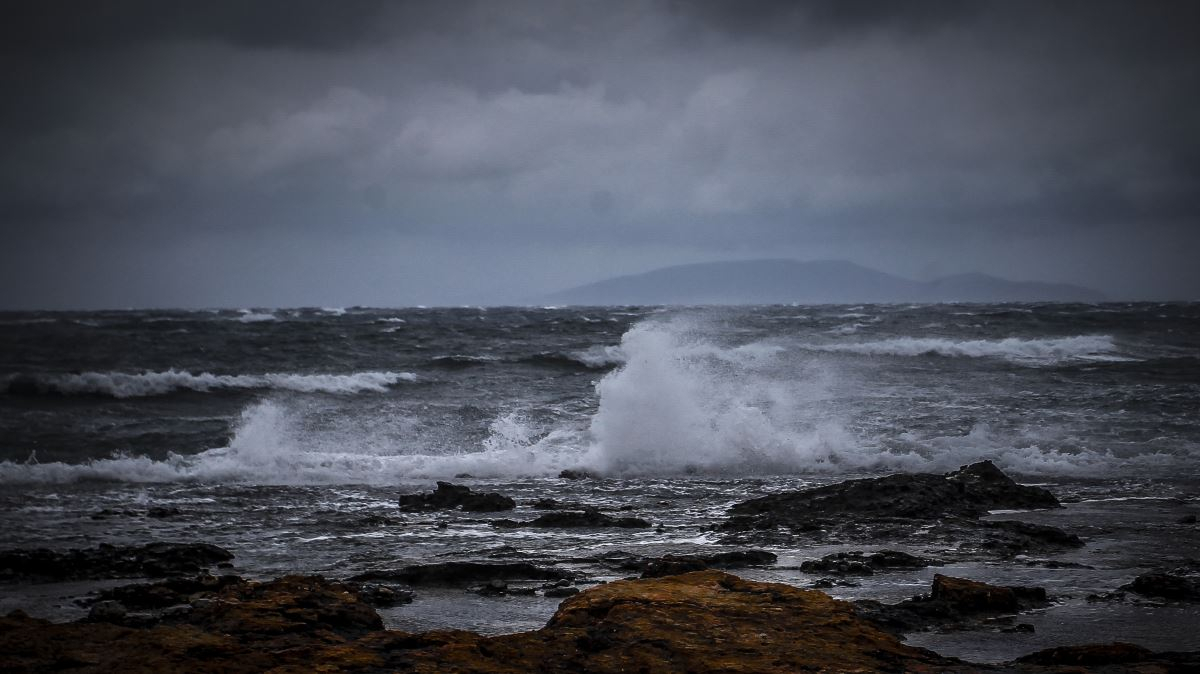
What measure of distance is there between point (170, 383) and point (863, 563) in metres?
22.0

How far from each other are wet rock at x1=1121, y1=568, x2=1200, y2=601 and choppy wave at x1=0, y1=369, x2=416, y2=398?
20.9 meters

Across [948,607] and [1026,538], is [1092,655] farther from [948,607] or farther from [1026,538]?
[1026,538]

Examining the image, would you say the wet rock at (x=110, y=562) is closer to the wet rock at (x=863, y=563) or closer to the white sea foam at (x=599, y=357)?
the wet rock at (x=863, y=563)

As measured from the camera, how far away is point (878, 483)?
10.4 m

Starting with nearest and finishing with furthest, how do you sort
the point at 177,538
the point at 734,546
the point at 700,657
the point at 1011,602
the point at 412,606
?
the point at 700,657, the point at 1011,602, the point at 412,606, the point at 734,546, the point at 177,538

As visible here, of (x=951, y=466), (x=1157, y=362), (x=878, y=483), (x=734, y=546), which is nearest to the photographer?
(x=734, y=546)

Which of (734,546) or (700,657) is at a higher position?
(700,657)

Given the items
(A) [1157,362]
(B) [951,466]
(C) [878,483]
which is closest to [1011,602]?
(C) [878,483]

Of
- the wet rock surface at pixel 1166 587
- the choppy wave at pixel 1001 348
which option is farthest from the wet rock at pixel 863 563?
the choppy wave at pixel 1001 348

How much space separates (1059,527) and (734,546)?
349 cm

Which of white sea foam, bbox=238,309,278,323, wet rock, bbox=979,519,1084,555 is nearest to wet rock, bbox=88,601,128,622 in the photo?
wet rock, bbox=979,519,1084,555

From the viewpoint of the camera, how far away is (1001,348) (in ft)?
111

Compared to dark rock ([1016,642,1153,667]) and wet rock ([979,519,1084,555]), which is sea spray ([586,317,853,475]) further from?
dark rock ([1016,642,1153,667])

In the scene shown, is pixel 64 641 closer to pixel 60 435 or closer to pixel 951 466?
pixel 951 466
